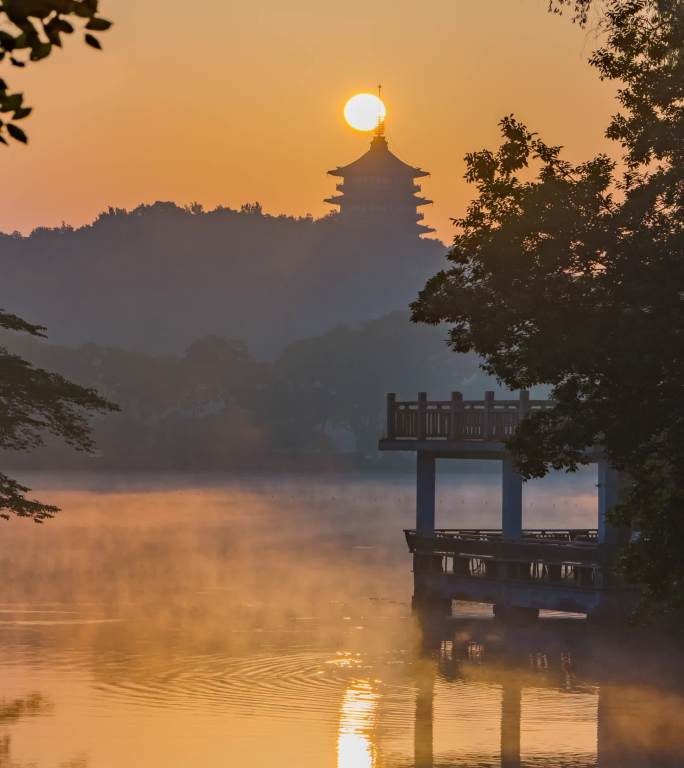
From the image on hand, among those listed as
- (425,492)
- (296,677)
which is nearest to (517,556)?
(425,492)

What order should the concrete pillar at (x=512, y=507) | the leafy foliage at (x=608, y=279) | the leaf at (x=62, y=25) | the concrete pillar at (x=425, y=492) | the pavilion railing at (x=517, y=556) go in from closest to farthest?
the leaf at (x=62, y=25), the leafy foliage at (x=608, y=279), the pavilion railing at (x=517, y=556), the concrete pillar at (x=512, y=507), the concrete pillar at (x=425, y=492)

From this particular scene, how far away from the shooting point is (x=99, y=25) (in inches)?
337

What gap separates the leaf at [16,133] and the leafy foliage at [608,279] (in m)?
14.7

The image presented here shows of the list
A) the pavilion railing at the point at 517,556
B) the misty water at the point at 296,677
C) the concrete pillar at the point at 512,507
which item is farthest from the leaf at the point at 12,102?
the concrete pillar at the point at 512,507

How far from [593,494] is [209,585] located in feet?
409

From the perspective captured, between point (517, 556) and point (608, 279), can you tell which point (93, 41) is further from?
point (517, 556)

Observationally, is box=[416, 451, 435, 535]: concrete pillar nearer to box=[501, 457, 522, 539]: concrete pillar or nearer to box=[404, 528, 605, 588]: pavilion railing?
box=[404, 528, 605, 588]: pavilion railing

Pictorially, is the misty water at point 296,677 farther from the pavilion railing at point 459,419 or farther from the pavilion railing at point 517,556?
the pavilion railing at point 459,419

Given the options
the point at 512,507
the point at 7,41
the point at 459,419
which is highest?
the point at 459,419

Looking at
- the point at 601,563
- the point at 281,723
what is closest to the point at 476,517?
the point at 601,563

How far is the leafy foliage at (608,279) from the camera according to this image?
76.2ft

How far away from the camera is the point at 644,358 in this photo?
75.7ft

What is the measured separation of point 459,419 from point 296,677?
8765 millimetres

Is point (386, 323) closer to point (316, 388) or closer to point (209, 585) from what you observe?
point (316, 388)
